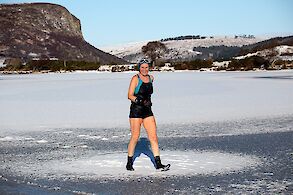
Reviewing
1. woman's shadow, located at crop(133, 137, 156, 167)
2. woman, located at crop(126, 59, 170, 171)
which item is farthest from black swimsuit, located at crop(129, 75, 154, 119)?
woman's shadow, located at crop(133, 137, 156, 167)

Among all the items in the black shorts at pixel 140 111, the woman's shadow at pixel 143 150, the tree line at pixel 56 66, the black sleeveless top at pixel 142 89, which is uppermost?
the tree line at pixel 56 66

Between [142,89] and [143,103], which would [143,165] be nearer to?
[143,103]

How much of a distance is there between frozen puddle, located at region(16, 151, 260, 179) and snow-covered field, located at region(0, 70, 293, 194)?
0.7 inches

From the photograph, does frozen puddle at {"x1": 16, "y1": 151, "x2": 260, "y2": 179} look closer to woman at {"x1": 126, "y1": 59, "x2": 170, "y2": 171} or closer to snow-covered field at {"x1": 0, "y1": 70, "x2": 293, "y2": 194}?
snow-covered field at {"x1": 0, "y1": 70, "x2": 293, "y2": 194}

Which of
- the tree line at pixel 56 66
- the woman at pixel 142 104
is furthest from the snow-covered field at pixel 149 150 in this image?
the tree line at pixel 56 66

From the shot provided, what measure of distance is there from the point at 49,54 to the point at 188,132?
192479mm

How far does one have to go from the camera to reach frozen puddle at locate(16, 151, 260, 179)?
8016 mm

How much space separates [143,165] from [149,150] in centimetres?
162

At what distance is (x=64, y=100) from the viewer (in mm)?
22328

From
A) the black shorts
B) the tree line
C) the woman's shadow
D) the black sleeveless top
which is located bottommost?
the woman's shadow

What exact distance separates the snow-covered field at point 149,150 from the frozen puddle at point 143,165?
17mm

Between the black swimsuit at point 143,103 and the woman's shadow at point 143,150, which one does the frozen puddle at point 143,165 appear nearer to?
the woman's shadow at point 143,150

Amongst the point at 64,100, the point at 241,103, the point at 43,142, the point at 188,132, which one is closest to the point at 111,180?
the point at 43,142

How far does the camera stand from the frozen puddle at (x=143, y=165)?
802cm
